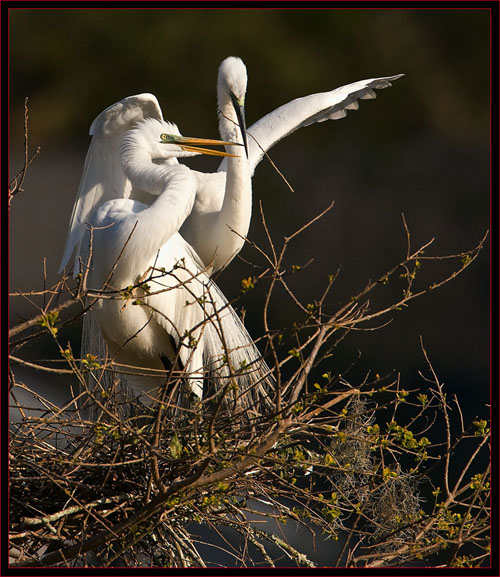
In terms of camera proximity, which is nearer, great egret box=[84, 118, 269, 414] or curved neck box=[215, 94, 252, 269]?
great egret box=[84, 118, 269, 414]

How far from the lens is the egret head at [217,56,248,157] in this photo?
7.73ft

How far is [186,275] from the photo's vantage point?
91.6 inches

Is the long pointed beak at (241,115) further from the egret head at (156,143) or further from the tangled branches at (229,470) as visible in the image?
the tangled branches at (229,470)

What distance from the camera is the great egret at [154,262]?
6.84 feet

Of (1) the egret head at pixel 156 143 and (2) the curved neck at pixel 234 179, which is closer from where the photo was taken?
(1) the egret head at pixel 156 143

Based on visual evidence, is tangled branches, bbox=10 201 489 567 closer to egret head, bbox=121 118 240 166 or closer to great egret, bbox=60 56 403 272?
great egret, bbox=60 56 403 272

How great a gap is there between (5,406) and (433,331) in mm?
4597

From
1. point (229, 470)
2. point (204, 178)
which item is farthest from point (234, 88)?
point (229, 470)

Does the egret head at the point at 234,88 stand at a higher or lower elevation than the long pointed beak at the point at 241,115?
higher

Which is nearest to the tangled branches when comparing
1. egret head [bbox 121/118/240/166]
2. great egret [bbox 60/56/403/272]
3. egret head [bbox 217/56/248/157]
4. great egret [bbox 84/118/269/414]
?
great egret [bbox 84/118/269/414]

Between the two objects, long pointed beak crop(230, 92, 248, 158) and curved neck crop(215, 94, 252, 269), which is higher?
long pointed beak crop(230, 92, 248, 158)

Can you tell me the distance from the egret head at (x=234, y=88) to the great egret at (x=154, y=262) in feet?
0.46

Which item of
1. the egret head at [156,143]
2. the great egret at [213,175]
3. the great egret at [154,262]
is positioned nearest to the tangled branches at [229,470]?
the great egret at [154,262]

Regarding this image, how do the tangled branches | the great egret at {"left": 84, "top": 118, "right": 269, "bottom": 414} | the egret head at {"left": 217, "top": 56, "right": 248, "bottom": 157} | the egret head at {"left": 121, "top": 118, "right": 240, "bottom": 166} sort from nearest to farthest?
the tangled branches
the great egret at {"left": 84, "top": 118, "right": 269, "bottom": 414}
the egret head at {"left": 121, "top": 118, "right": 240, "bottom": 166}
the egret head at {"left": 217, "top": 56, "right": 248, "bottom": 157}
